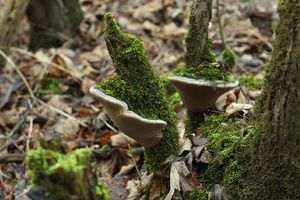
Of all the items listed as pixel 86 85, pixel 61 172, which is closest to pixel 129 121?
pixel 61 172

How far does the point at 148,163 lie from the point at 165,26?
4923 mm

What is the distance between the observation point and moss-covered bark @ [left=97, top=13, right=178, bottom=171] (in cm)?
287

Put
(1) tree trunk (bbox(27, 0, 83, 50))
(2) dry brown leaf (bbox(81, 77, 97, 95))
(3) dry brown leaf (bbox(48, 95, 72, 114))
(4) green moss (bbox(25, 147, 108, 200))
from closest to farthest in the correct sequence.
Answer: (4) green moss (bbox(25, 147, 108, 200)) → (3) dry brown leaf (bbox(48, 95, 72, 114)) → (2) dry brown leaf (bbox(81, 77, 97, 95)) → (1) tree trunk (bbox(27, 0, 83, 50))

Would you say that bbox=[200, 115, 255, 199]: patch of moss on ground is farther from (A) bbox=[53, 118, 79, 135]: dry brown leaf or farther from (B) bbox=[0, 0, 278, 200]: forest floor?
(A) bbox=[53, 118, 79, 135]: dry brown leaf

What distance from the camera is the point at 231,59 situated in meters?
4.75

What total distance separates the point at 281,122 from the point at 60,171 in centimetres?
114

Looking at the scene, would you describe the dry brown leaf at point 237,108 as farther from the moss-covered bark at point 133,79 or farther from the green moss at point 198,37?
the moss-covered bark at point 133,79

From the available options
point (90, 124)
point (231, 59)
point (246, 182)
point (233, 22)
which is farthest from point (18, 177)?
point (233, 22)

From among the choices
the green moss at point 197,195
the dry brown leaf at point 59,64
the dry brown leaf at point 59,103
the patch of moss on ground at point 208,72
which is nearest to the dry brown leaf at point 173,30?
the dry brown leaf at point 59,64

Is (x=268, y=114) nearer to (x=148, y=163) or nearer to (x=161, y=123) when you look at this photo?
(x=161, y=123)

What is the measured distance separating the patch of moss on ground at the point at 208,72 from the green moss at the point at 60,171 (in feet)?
4.94

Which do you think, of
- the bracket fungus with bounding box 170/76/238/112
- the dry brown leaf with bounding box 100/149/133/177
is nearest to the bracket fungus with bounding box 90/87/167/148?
the bracket fungus with bounding box 170/76/238/112

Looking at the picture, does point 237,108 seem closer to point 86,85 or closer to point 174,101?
point 174,101

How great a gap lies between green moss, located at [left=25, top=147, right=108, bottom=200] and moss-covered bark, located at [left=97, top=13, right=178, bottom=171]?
931 millimetres
